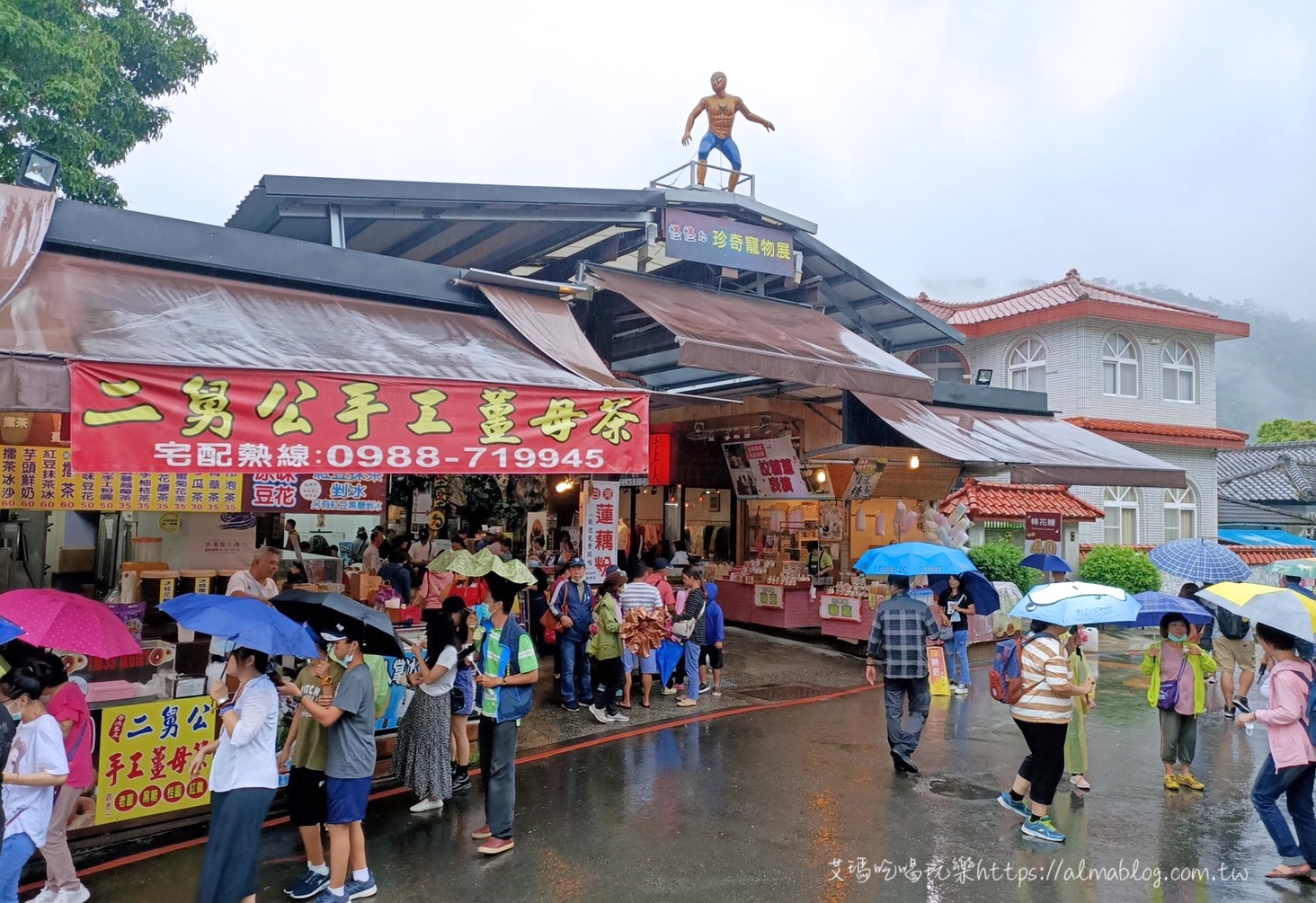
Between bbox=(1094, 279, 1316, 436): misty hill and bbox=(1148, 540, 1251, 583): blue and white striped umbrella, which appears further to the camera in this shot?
bbox=(1094, 279, 1316, 436): misty hill

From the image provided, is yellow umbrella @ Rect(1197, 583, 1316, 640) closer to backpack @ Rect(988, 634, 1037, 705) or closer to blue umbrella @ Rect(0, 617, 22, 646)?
backpack @ Rect(988, 634, 1037, 705)

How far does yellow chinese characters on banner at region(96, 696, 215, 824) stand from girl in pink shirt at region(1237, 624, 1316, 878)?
7373 mm

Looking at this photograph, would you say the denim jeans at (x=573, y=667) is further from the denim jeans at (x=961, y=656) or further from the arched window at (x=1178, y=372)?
the arched window at (x=1178, y=372)

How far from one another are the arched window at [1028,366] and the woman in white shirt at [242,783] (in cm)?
2022

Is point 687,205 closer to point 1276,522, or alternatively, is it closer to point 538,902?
point 538,902

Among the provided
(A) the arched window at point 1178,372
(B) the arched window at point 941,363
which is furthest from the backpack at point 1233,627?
(A) the arched window at point 1178,372

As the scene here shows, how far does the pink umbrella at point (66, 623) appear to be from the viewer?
465 centimetres

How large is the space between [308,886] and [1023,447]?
11.9m

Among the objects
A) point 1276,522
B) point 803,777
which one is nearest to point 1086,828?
point 803,777

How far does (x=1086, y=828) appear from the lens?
6320 mm

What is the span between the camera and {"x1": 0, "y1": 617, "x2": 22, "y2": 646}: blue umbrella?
439 cm

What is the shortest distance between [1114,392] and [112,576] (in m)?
21.2

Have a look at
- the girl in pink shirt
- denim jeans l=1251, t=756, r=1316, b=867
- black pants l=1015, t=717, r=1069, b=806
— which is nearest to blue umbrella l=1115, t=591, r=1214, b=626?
the girl in pink shirt

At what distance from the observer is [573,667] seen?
9.55 m
